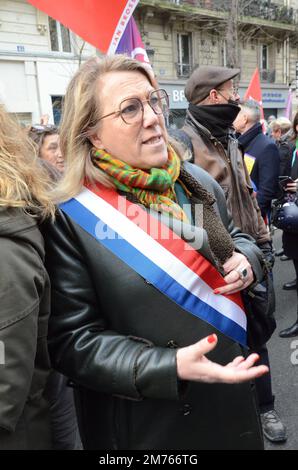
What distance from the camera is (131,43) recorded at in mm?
3355

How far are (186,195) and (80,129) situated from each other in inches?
18.2

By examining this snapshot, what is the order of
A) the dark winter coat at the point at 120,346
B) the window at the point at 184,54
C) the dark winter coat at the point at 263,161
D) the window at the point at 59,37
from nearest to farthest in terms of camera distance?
the dark winter coat at the point at 120,346, the dark winter coat at the point at 263,161, the window at the point at 59,37, the window at the point at 184,54

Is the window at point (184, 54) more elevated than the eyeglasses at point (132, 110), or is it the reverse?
the window at point (184, 54)

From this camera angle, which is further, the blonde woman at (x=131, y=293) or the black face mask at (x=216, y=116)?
the black face mask at (x=216, y=116)

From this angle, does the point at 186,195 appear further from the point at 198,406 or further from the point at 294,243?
the point at 294,243

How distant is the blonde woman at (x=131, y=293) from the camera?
1.19 metres

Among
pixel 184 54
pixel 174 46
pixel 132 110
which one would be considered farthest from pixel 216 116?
pixel 184 54

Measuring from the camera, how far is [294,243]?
141 inches

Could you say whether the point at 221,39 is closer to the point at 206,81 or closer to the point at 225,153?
the point at 206,81

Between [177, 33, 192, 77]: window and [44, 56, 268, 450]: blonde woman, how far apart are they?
16.3 meters

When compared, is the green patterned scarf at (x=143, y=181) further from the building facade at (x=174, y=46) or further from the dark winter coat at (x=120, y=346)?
the building facade at (x=174, y=46)

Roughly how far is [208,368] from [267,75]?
21561 mm

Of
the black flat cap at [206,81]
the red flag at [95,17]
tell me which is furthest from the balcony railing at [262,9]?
the black flat cap at [206,81]

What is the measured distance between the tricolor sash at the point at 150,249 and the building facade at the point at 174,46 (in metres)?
7.29
